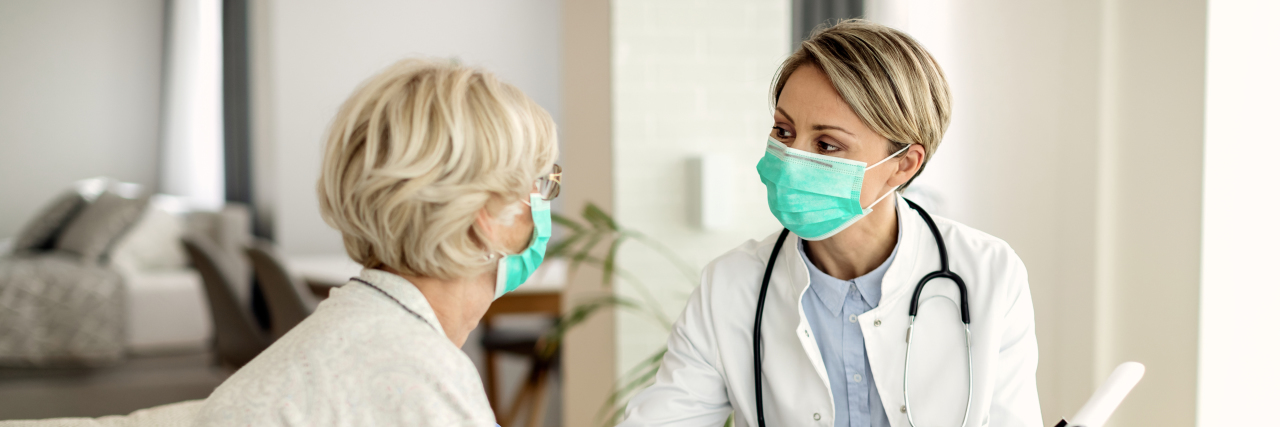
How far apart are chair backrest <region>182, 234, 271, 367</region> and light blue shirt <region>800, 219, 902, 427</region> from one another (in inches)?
98.5

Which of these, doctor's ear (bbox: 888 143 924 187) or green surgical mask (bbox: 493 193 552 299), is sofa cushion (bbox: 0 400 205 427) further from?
doctor's ear (bbox: 888 143 924 187)

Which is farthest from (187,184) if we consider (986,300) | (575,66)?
(986,300)

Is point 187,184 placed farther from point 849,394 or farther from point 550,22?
point 849,394

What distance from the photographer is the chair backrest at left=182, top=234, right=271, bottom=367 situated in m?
3.13

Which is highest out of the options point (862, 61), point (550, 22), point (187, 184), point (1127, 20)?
point (550, 22)

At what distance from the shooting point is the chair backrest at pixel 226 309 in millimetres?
3133

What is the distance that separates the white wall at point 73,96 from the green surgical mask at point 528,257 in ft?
21.5

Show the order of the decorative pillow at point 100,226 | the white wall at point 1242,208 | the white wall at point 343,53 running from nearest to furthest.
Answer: the white wall at point 1242,208
the decorative pillow at point 100,226
the white wall at point 343,53

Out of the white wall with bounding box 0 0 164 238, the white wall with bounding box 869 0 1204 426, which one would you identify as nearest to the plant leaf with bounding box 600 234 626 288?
the white wall with bounding box 869 0 1204 426

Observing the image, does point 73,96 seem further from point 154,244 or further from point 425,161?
point 425,161

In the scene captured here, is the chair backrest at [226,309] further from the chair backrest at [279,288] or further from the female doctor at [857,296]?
the female doctor at [857,296]

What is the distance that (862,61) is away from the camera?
4.05 feet

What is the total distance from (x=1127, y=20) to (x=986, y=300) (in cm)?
79

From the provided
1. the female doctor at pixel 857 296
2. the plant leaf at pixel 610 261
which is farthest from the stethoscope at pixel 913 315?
the plant leaf at pixel 610 261
